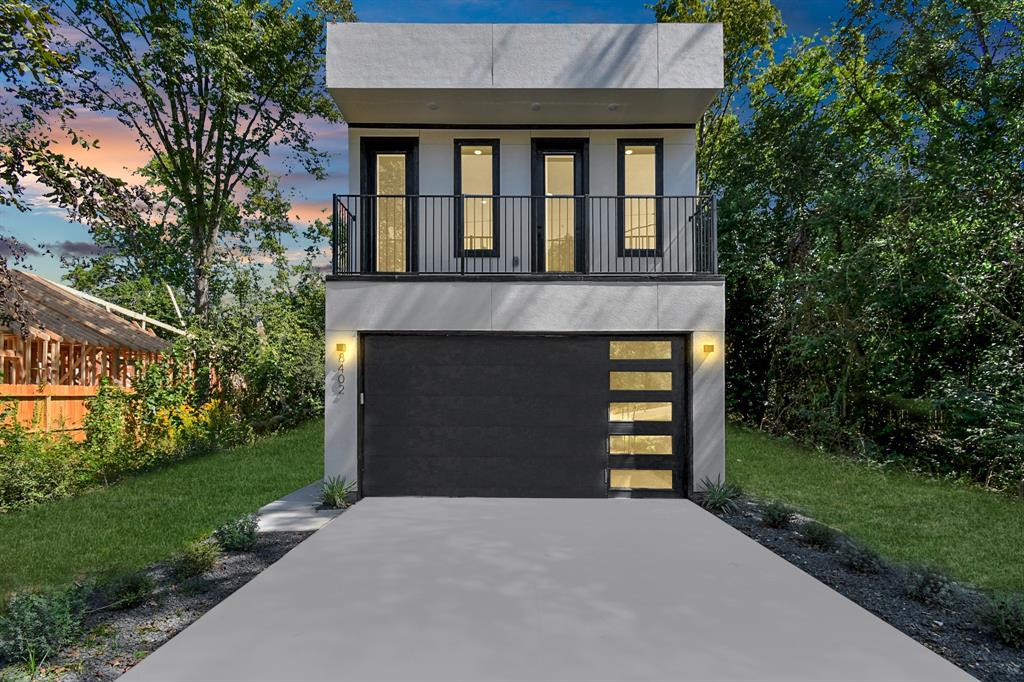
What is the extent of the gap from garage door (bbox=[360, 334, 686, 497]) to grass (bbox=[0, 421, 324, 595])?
1.90m

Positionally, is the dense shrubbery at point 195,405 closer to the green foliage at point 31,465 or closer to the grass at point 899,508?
the green foliage at point 31,465

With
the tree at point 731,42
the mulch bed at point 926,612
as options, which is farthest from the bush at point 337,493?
the tree at point 731,42

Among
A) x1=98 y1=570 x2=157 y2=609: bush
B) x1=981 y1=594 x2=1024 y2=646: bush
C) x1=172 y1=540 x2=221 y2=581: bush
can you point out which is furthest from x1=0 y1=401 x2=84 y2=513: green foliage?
x1=981 y1=594 x2=1024 y2=646: bush

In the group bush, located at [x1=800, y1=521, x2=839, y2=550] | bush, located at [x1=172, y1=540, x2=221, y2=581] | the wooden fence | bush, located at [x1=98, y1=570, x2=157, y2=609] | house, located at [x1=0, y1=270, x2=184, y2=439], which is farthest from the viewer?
house, located at [x1=0, y1=270, x2=184, y2=439]

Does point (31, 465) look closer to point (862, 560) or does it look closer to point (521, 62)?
point (521, 62)

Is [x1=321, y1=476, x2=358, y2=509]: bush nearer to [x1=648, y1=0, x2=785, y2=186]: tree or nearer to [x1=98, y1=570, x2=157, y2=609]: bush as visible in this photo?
[x1=98, y1=570, x2=157, y2=609]: bush

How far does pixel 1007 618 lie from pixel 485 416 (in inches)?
224

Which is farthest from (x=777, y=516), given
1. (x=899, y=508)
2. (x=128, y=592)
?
(x=128, y=592)

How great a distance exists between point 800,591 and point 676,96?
20.4 feet

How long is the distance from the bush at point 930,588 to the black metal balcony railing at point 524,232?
5248 millimetres

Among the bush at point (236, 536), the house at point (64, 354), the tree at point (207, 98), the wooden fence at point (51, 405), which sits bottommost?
the bush at point (236, 536)

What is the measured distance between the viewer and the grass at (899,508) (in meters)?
5.80

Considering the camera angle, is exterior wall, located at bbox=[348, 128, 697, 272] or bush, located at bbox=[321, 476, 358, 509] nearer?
bush, located at bbox=[321, 476, 358, 509]

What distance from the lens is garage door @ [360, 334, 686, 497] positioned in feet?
28.2
